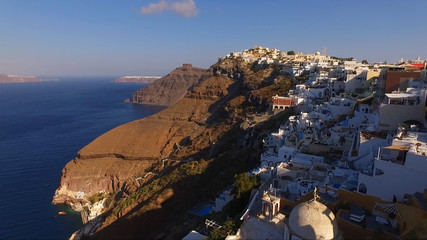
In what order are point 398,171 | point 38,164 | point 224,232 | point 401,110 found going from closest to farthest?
point 398,171, point 224,232, point 401,110, point 38,164

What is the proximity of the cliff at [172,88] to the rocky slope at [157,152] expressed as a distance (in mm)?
66199

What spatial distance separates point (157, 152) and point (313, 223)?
43.5 metres

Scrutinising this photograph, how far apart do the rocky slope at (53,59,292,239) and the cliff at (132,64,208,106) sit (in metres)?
66.2

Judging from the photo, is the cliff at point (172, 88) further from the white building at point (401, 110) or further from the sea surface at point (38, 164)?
the white building at point (401, 110)

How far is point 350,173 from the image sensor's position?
15359 mm

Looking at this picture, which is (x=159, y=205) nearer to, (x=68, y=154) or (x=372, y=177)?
(x=372, y=177)

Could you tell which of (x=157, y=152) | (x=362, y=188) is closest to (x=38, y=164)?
(x=157, y=152)

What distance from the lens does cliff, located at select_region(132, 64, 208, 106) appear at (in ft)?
452

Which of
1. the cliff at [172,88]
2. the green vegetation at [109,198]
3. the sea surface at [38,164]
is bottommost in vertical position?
the green vegetation at [109,198]

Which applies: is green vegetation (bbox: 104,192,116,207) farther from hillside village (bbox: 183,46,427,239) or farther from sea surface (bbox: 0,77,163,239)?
hillside village (bbox: 183,46,427,239)

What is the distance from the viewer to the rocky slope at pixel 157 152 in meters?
31.1

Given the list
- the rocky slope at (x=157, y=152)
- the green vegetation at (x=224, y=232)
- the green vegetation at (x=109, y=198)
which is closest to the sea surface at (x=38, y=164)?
the rocky slope at (x=157, y=152)

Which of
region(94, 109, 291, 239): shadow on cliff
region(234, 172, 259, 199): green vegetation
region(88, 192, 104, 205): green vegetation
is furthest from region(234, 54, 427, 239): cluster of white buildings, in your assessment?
region(88, 192, 104, 205): green vegetation

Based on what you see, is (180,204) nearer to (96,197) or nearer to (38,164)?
(96,197)
